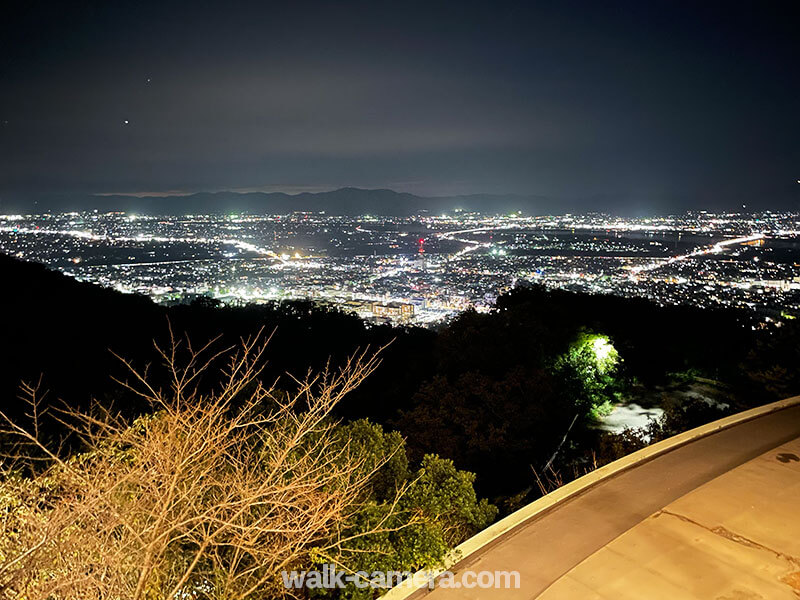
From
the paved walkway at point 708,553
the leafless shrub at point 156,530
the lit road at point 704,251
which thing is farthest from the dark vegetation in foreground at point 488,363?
the lit road at point 704,251

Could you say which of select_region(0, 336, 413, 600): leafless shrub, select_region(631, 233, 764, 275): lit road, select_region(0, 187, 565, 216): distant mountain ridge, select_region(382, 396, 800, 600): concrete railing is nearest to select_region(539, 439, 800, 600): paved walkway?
select_region(382, 396, 800, 600): concrete railing

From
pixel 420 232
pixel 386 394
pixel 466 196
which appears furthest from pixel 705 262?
pixel 466 196

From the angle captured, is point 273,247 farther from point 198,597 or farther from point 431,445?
point 198,597

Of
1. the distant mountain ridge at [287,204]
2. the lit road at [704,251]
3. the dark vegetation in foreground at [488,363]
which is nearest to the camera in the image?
the dark vegetation in foreground at [488,363]

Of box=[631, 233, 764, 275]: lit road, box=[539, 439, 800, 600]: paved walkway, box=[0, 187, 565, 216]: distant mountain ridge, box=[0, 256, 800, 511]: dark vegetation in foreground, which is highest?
box=[0, 187, 565, 216]: distant mountain ridge

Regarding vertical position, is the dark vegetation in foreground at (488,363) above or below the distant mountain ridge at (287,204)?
below

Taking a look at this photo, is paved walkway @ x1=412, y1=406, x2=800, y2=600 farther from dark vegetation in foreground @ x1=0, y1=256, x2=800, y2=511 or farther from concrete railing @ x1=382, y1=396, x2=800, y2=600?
dark vegetation in foreground @ x1=0, y1=256, x2=800, y2=511

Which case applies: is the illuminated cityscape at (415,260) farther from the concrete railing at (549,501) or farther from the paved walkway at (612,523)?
the paved walkway at (612,523)
